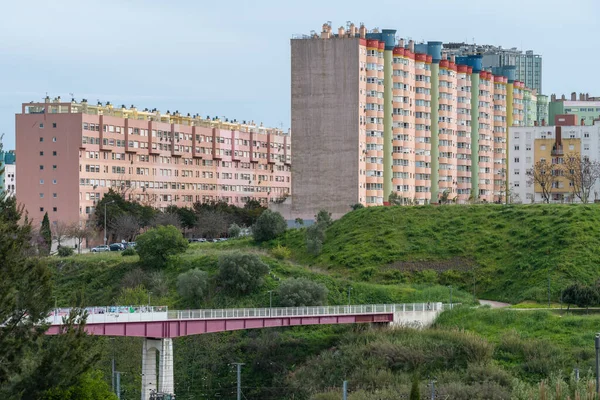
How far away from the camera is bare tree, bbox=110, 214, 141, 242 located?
13612 centimetres

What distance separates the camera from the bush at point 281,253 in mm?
110438

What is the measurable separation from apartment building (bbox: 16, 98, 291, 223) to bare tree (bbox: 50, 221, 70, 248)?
272cm

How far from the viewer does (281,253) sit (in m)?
111

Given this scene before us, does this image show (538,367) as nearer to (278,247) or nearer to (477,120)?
(278,247)

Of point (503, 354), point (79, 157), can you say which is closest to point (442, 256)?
point (503, 354)

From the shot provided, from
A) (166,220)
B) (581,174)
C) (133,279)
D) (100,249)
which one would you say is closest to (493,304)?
(133,279)

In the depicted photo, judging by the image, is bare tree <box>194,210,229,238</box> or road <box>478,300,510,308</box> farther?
bare tree <box>194,210,229,238</box>

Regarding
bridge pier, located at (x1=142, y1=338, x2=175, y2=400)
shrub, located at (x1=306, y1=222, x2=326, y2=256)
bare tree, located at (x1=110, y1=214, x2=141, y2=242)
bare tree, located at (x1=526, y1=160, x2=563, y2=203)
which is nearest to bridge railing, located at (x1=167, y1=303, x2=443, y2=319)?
bridge pier, located at (x1=142, y1=338, x2=175, y2=400)

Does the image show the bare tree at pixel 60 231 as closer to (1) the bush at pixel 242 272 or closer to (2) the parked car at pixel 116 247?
(2) the parked car at pixel 116 247

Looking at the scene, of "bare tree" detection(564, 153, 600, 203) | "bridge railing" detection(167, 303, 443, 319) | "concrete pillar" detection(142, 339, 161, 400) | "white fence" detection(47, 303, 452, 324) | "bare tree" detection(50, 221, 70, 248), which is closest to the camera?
"white fence" detection(47, 303, 452, 324)

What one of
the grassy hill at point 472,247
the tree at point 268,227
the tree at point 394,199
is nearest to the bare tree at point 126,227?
the tree at point 268,227

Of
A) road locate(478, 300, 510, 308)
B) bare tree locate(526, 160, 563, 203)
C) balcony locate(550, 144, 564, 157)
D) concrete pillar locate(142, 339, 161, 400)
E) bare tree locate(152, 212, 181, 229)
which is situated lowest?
concrete pillar locate(142, 339, 161, 400)

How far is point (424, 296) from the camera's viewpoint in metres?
94.9

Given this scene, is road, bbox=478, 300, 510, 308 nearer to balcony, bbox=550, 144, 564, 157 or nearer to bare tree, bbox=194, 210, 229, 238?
balcony, bbox=550, 144, 564, 157
